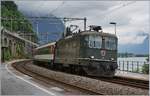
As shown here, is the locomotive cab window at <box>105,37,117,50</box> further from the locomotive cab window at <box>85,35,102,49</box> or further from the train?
the locomotive cab window at <box>85,35,102,49</box>

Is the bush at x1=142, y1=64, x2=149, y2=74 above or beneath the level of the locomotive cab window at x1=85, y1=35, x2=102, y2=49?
beneath

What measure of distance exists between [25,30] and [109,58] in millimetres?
91758

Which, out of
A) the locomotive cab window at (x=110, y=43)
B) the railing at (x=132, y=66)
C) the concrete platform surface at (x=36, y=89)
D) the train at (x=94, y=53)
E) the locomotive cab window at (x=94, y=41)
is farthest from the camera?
the railing at (x=132, y=66)

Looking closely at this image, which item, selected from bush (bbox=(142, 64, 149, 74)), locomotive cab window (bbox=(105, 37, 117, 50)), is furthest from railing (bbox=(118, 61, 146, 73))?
locomotive cab window (bbox=(105, 37, 117, 50))

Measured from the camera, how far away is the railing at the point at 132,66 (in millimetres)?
36131

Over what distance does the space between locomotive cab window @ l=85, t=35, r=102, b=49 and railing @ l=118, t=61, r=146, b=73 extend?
27.9ft

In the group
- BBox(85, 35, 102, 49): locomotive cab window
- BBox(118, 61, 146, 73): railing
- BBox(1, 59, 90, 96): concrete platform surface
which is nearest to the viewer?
BBox(1, 59, 90, 96): concrete platform surface

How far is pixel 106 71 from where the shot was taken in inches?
1064

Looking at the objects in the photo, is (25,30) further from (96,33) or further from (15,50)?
(96,33)

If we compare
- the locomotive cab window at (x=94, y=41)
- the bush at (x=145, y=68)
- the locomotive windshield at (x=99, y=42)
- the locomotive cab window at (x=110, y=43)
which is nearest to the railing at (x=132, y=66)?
the bush at (x=145, y=68)

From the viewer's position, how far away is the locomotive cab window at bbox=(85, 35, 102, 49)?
90.3 ft

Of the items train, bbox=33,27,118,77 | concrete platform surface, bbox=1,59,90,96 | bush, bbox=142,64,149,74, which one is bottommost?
bush, bbox=142,64,149,74

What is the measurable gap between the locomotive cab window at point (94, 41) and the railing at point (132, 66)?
27.9 ft

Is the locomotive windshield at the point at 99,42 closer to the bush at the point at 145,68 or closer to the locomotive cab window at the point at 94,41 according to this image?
the locomotive cab window at the point at 94,41
